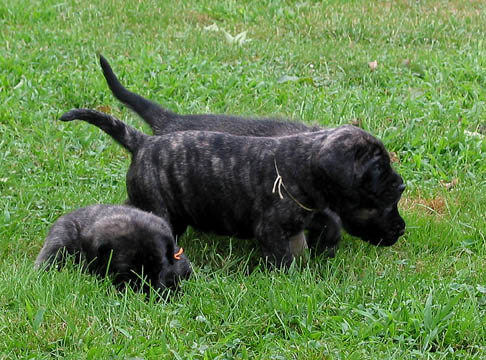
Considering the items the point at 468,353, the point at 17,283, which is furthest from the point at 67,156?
the point at 468,353

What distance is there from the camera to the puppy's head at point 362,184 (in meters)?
5.19

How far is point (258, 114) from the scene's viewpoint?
798 cm

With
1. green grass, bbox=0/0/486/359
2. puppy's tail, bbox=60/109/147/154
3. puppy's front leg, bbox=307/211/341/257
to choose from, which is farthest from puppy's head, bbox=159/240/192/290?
puppy's tail, bbox=60/109/147/154

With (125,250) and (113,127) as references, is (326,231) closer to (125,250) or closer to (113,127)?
(125,250)

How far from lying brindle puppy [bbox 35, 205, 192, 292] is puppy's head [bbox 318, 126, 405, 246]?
45.1 inches

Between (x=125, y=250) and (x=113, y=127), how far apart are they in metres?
1.28

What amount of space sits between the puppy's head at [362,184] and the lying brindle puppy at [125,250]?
115 centimetres

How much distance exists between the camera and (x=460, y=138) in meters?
7.23

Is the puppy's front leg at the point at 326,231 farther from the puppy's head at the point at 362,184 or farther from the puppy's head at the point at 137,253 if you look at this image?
the puppy's head at the point at 137,253

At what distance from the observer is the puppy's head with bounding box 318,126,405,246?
5191 millimetres

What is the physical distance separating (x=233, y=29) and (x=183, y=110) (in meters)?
2.61

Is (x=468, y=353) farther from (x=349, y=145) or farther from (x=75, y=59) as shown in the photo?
(x=75, y=59)

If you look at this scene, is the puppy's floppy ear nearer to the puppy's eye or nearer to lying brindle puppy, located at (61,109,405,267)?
lying brindle puppy, located at (61,109,405,267)

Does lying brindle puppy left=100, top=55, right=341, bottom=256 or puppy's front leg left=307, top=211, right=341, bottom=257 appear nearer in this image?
puppy's front leg left=307, top=211, right=341, bottom=257
